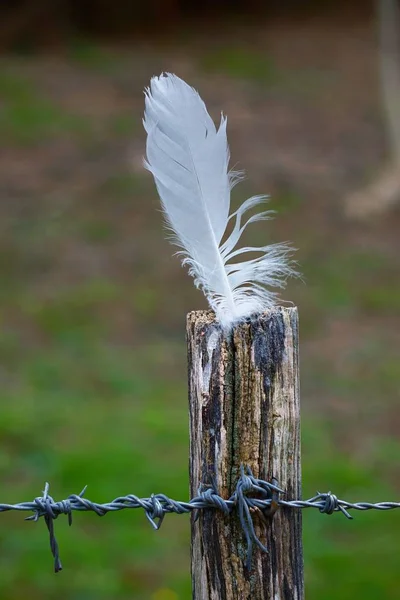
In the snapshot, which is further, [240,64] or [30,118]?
[240,64]

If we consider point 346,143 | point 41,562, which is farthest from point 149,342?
point 346,143

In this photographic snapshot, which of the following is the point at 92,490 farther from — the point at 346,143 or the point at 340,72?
the point at 340,72

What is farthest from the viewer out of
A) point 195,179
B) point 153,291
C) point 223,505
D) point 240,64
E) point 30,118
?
point 240,64

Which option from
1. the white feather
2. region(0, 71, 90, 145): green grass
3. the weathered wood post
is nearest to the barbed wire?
the weathered wood post

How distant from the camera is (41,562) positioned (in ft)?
16.3

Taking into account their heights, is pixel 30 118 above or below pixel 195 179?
above

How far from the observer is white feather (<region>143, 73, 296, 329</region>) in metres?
2.24

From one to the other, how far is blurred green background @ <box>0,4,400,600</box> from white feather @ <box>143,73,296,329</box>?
2.96 m

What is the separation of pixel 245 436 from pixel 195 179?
65 centimetres

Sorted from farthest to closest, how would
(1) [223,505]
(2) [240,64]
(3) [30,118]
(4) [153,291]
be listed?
(2) [240,64] < (3) [30,118] < (4) [153,291] < (1) [223,505]

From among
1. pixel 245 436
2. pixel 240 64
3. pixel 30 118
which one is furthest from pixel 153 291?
pixel 245 436

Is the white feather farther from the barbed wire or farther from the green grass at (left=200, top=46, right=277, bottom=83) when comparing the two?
the green grass at (left=200, top=46, right=277, bottom=83)

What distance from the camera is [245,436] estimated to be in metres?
2.07

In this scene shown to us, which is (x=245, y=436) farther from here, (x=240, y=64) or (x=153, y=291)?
(x=240, y=64)
